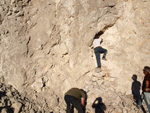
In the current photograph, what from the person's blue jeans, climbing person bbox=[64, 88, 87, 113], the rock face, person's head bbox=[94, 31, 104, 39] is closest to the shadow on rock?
the rock face

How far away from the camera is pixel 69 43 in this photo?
5.04m

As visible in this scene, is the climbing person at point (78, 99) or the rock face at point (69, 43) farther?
the rock face at point (69, 43)

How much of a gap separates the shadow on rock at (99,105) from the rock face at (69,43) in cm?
34

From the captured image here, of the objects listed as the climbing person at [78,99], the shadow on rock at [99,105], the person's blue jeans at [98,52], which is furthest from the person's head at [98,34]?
the climbing person at [78,99]

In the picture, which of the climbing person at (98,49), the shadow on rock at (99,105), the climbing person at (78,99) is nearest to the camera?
the climbing person at (78,99)

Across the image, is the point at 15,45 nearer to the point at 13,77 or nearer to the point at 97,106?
the point at 13,77

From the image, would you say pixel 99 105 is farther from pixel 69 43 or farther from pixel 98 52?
pixel 69 43

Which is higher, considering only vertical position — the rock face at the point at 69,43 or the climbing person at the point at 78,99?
the rock face at the point at 69,43

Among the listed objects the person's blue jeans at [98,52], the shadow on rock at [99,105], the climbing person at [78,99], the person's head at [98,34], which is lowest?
the shadow on rock at [99,105]

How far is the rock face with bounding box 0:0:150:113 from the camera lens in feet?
16.0

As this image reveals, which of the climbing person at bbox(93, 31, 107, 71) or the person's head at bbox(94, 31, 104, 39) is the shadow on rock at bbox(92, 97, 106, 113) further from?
the person's head at bbox(94, 31, 104, 39)

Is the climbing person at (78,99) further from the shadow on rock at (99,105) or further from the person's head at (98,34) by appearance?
the person's head at (98,34)

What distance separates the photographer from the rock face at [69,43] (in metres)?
4.87

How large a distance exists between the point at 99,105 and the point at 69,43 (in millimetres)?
2568
